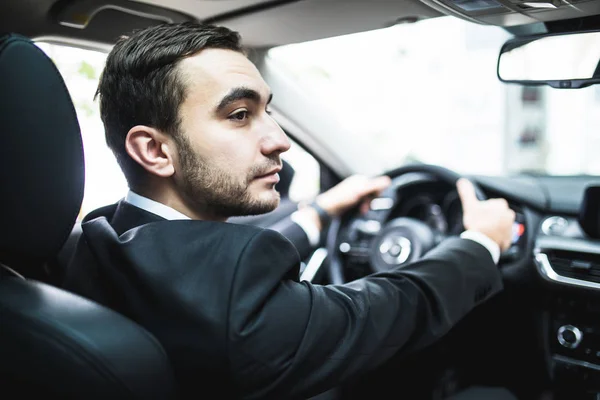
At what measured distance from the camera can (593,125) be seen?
287 inches

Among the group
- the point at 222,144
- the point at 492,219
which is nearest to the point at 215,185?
the point at 222,144

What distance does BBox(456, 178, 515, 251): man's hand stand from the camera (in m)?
1.89

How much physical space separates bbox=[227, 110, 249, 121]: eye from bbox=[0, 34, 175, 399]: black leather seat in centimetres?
40

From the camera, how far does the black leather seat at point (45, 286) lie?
110 centimetres

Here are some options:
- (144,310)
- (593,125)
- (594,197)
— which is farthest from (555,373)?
(593,125)

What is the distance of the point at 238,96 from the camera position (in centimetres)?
159

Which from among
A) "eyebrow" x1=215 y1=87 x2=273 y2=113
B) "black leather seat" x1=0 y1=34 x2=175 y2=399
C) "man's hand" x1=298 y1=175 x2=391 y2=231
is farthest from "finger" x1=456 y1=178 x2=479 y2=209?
"black leather seat" x1=0 y1=34 x2=175 y2=399

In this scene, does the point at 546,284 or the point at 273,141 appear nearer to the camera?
the point at 273,141

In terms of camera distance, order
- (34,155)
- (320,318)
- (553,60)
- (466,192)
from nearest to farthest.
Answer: (34,155)
(320,318)
(553,60)
(466,192)

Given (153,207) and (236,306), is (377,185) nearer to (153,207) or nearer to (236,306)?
(153,207)

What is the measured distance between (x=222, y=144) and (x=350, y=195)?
111 cm

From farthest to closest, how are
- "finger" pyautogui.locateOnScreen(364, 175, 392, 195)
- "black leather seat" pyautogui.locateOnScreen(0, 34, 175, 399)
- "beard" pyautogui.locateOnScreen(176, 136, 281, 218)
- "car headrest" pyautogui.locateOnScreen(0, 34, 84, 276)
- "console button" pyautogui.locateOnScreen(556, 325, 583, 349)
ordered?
"finger" pyautogui.locateOnScreen(364, 175, 392, 195)
"console button" pyautogui.locateOnScreen(556, 325, 583, 349)
"beard" pyautogui.locateOnScreen(176, 136, 281, 218)
"car headrest" pyautogui.locateOnScreen(0, 34, 84, 276)
"black leather seat" pyautogui.locateOnScreen(0, 34, 175, 399)

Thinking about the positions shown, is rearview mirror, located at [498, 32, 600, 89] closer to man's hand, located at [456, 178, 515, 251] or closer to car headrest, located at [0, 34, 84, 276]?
man's hand, located at [456, 178, 515, 251]

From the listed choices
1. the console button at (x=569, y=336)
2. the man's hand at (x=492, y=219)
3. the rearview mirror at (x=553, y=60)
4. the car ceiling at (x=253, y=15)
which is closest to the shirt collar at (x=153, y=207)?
the car ceiling at (x=253, y=15)
